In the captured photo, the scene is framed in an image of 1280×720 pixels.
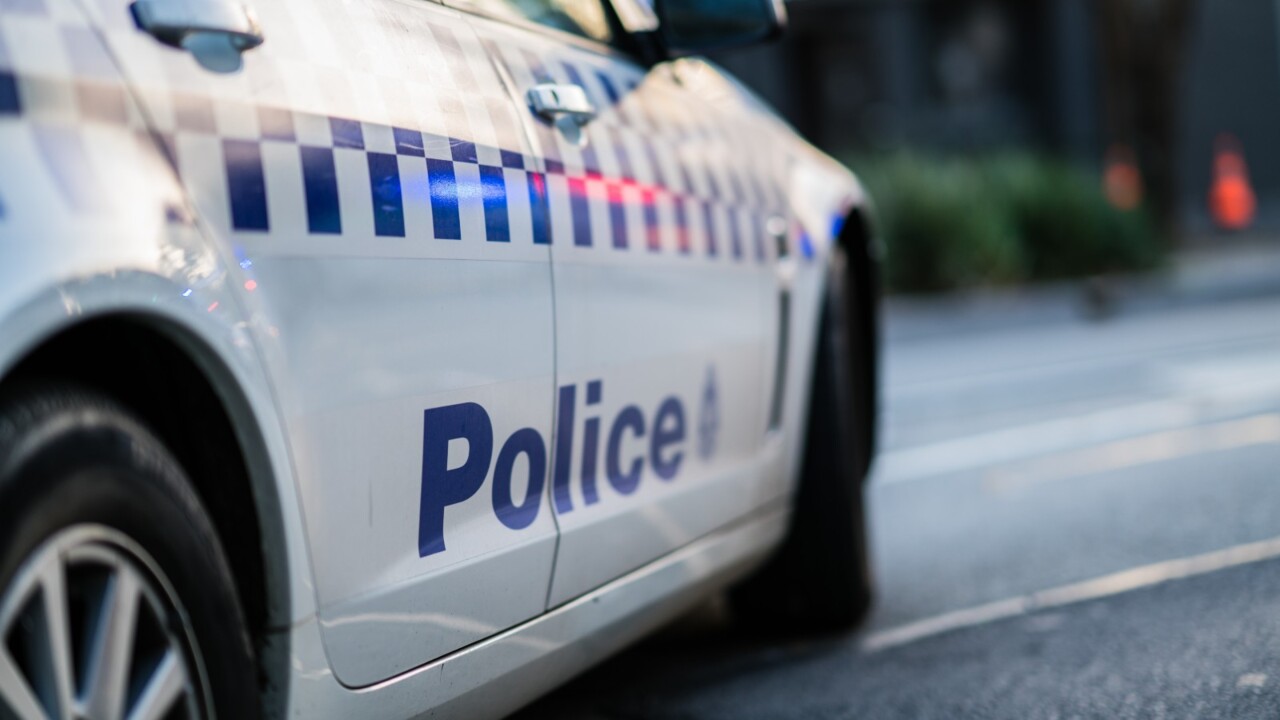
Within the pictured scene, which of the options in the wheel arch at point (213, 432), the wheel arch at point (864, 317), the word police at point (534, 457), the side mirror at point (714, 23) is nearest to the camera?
the wheel arch at point (213, 432)

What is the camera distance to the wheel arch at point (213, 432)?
5.78 feet

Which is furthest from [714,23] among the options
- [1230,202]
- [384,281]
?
[1230,202]

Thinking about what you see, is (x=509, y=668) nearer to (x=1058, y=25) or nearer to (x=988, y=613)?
(x=988, y=613)

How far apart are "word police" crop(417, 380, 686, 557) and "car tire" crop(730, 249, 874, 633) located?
78cm

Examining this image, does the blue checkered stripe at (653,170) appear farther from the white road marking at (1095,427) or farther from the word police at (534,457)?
the white road marking at (1095,427)

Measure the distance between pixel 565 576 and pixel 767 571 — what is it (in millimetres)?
1363

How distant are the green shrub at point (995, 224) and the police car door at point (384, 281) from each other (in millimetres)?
12542

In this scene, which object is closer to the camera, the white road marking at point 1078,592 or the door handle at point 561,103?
the door handle at point 561,103

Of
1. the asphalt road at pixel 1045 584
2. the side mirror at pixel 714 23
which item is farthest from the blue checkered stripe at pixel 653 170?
the asphalt road at pixel 1045 584

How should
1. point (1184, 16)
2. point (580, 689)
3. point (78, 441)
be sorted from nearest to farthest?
point (78, 441) < point (580, 689) < point (1184, 16)

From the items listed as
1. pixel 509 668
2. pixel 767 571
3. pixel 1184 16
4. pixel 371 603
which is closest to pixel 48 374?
pixel 371 603

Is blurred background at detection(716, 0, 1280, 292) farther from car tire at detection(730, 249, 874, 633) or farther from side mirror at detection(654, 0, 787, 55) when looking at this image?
side mirror at detection(654, 0, 787, 55)

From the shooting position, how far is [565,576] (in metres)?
2.59

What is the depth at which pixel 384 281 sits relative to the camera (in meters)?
2.06
